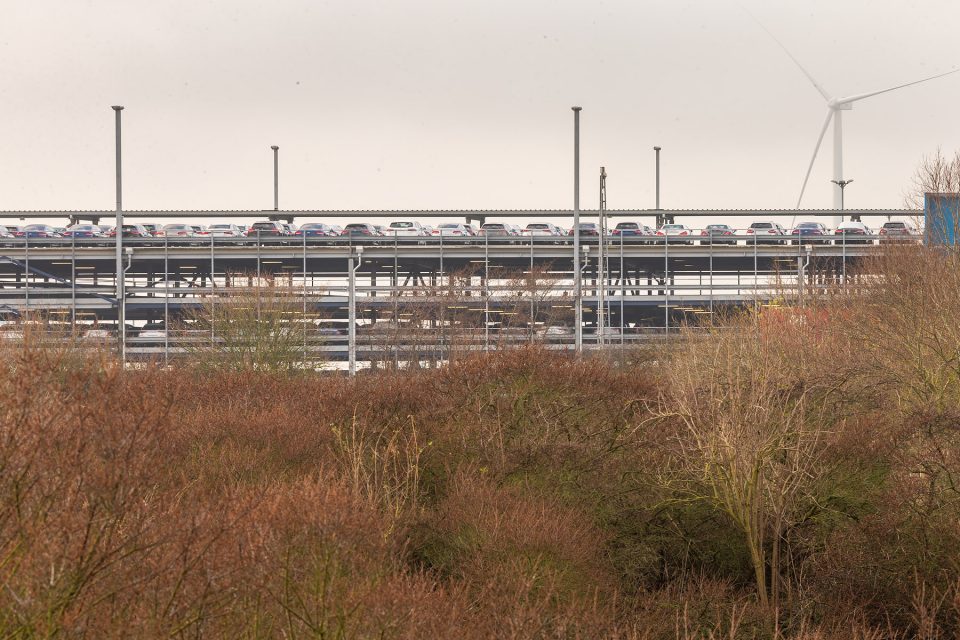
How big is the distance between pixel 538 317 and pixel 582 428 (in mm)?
41774

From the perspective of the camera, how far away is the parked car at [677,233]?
7156 centimetres

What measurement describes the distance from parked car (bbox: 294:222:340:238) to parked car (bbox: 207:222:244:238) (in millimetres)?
3673

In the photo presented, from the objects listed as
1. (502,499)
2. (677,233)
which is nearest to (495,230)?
(677,233)

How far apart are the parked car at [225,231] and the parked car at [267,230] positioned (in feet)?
2.54

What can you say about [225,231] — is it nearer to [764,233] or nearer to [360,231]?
[360,231]

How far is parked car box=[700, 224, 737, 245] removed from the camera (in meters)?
71.9

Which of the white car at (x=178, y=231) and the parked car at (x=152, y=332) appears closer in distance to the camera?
the parked car at (x=152, y=332)

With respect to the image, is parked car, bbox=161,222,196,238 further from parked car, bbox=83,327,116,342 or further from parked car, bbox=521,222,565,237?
parked car, bbox=521,222,565,237

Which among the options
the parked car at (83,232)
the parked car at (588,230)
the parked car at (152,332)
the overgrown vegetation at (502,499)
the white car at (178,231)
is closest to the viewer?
the overgrown vegetation at (502,499)

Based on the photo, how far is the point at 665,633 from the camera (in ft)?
57.5

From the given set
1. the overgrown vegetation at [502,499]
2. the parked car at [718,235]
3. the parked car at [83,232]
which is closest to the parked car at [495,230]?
the parked car at [718,235]

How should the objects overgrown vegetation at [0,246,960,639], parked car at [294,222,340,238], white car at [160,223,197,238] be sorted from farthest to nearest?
1. parked car at [294,222,340,238]
2. white car at [160,223,197,238]
3. overgrown vegetation at [0,246,960,639]

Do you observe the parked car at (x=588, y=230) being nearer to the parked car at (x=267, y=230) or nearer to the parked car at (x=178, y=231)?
the parked car at (x=267, y=230)

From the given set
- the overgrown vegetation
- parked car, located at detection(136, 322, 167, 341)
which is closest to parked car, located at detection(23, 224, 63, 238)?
parked car, located at detection(136, 322, 167, 341)
